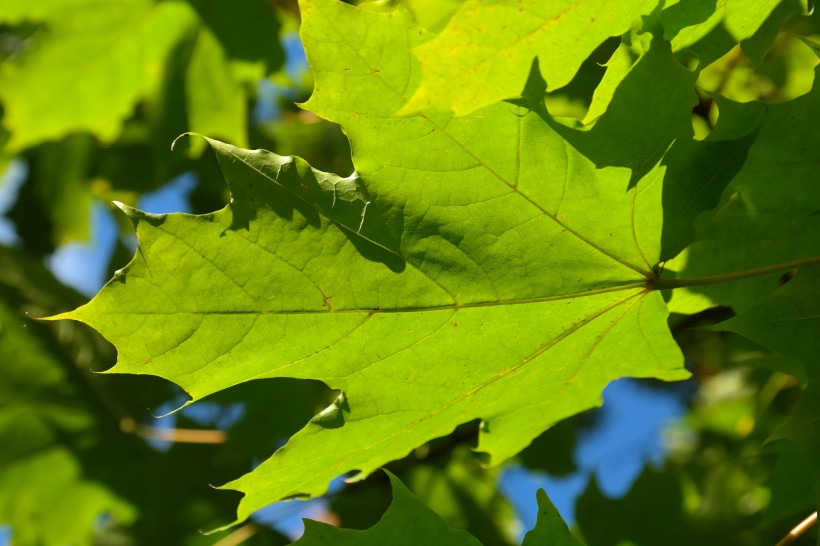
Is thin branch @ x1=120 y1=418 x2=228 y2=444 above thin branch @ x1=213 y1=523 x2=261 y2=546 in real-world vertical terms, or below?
above

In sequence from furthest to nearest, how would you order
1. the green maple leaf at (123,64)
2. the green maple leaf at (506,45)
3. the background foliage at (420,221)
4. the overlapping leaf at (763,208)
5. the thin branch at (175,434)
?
the thin branch at (175,434)
the green maple leaf at (123,64)
the overlapping leaf at (763,208)
the background foliage at (420,221)
the green maple leaf at (506,45)

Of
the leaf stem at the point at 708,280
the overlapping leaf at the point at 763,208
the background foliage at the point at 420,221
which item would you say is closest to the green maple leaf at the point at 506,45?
the background foliage at the point at 420,221

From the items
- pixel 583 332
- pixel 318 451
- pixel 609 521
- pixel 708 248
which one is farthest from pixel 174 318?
pixel 609 521

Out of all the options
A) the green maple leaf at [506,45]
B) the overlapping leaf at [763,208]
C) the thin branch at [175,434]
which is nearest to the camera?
the green maple leaf at [506,45]

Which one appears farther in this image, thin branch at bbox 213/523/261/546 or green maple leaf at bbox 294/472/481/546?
thin branch at bbox 213/523/261/546

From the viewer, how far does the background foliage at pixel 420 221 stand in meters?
0.97

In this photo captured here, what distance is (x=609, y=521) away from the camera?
76.2 inches

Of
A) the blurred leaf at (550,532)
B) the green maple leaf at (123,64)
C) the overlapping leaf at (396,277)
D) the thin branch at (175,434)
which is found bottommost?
the thin branch at (175,434)

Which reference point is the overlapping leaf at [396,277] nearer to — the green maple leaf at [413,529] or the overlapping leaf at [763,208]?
the green maple leaf at [413,529]

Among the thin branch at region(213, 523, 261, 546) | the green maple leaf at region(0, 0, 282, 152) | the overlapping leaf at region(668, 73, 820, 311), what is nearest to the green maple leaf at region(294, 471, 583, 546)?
the overlapping leaf at region(668, 73, 820, 311)

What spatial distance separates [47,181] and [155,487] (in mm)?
1136

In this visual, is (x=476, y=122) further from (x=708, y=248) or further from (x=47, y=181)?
(x=47, y=181)

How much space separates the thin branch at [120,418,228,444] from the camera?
2.31m

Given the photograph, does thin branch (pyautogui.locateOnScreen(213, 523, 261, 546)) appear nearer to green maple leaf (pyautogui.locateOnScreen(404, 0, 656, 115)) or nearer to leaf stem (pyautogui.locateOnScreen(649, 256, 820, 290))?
leaf stem (pyautogui.locateOnScreen(649, 256, 820, 290))
